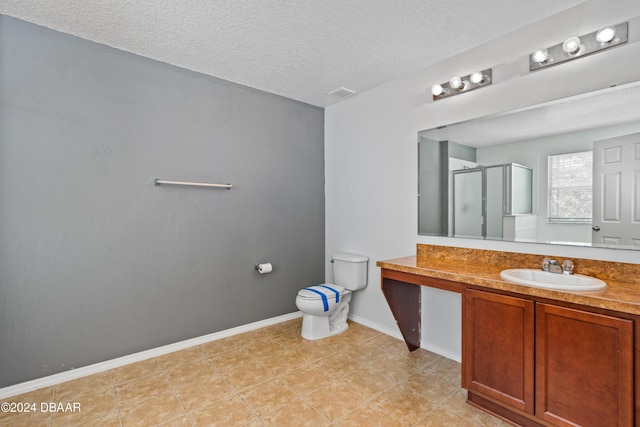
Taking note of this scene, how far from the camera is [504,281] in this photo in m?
1.70

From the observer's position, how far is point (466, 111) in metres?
2.35

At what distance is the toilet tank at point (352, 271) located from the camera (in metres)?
3.04

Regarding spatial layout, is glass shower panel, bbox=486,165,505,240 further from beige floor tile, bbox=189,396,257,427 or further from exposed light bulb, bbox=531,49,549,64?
beige floor tile, bbox=189,396,257,427

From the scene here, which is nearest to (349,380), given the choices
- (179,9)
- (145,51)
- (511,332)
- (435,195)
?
(511,332)

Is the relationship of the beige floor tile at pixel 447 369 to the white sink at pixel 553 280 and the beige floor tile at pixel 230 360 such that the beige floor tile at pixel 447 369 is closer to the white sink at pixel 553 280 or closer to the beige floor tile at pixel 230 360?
the white sink at pixel 553 280

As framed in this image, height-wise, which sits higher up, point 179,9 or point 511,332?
point 179,9

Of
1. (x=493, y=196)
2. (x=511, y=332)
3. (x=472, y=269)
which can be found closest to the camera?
(x=511, y=332)

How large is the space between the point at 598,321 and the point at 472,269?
715 mm

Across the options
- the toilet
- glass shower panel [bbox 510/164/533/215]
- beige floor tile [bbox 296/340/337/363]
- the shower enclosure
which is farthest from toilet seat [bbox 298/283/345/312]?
glass shower panel [bbox 510/164/533/215]

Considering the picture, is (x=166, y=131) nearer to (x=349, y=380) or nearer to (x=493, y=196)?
(x=349, y=380)

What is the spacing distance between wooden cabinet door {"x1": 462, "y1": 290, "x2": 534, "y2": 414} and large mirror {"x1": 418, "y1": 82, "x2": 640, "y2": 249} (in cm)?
59

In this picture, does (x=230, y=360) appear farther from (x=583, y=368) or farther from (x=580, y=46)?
(x=580, y=46)

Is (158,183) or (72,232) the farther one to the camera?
(158,183)

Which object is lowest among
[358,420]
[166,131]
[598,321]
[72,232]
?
[358,420]
